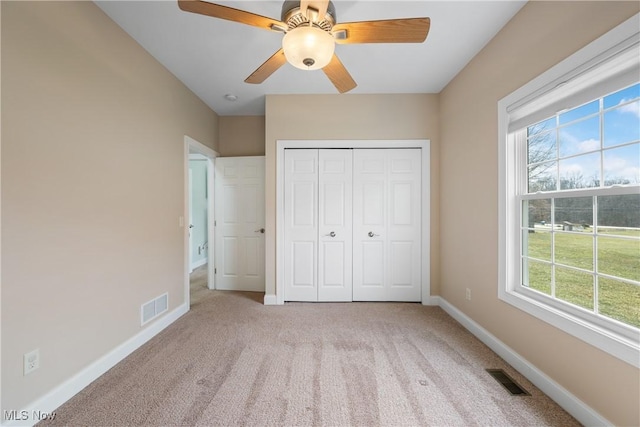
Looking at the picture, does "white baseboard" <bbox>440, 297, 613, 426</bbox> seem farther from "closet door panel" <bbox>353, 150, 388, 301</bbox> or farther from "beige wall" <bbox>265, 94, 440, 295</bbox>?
"closet door panel" <bbox>353, 150, 388, 301</bbox>

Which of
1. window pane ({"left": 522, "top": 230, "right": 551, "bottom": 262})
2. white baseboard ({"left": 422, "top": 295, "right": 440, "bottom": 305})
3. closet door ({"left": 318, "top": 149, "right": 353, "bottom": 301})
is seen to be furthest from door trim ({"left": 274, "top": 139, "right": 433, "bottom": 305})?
window pane ({"left": 522, "top": 230, "right": 551, "bottom": 262})

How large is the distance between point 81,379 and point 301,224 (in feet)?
7.44

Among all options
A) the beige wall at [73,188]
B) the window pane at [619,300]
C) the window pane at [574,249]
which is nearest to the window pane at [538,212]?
the window pane at [574,249]

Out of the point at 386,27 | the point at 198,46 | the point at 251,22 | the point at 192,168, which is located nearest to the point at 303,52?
the point at 251,22

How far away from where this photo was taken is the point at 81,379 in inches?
63.9

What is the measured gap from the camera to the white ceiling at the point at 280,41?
1.75 meters

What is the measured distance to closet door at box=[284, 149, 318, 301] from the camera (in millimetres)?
3160

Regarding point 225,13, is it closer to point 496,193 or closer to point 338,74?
point 338,74

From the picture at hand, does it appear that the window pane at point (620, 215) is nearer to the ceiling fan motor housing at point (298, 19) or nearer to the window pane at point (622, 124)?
the window pane at point (622, 124)

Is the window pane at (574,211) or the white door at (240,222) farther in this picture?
the white door at (240,222)

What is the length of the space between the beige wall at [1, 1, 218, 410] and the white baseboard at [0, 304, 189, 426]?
4 cm

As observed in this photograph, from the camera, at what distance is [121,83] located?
197 centimetres

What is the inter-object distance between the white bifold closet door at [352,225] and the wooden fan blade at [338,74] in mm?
1266

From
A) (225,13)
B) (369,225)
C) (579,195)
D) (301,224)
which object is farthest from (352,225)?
(225,13)
